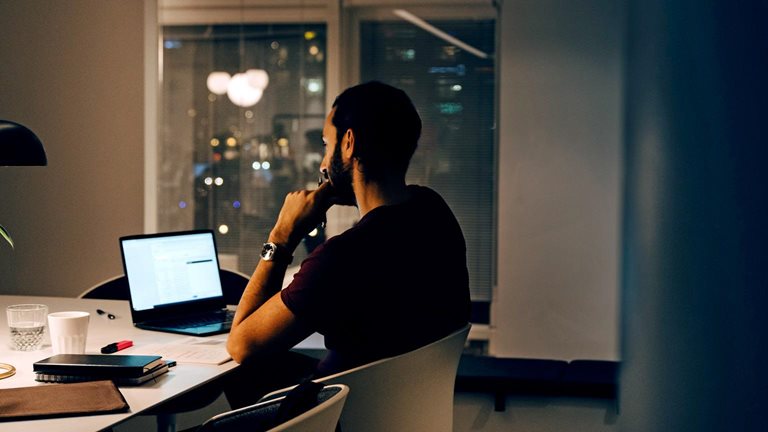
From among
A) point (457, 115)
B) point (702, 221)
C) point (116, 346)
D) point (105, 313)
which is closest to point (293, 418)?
point (116, 346)

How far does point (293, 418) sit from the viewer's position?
1364 mm

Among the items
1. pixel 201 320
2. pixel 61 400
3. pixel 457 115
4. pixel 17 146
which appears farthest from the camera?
pixel 457 115

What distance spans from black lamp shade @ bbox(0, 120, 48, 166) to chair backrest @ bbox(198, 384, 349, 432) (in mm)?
1076

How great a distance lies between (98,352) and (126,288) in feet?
3.68

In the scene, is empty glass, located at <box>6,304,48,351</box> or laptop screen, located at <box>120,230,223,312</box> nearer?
empty glass, located at <box>6,304,48,351</box>

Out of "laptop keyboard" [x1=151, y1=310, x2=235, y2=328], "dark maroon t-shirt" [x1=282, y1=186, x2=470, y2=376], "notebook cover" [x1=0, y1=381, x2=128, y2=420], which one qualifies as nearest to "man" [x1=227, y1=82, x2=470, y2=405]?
"dark maroon t-shirt" [x1=282, y1=186, x2=470, y2=376]

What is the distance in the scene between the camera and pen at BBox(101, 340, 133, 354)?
2183 millimetres

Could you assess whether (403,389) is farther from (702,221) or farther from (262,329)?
(702,221)

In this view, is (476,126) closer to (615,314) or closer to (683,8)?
(615,314)

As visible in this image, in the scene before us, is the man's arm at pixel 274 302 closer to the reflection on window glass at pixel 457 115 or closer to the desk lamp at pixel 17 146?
the desk lamp at pixel 17 146

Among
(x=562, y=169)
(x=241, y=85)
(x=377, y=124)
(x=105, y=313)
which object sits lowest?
(x=105, y=313)

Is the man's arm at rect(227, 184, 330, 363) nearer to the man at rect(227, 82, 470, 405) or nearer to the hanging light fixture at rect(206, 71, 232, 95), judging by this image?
the man at rect(227, 82, 470, 405)

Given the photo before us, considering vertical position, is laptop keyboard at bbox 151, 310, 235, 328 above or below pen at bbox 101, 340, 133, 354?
below

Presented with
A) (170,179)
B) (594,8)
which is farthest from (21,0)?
(594,8)
